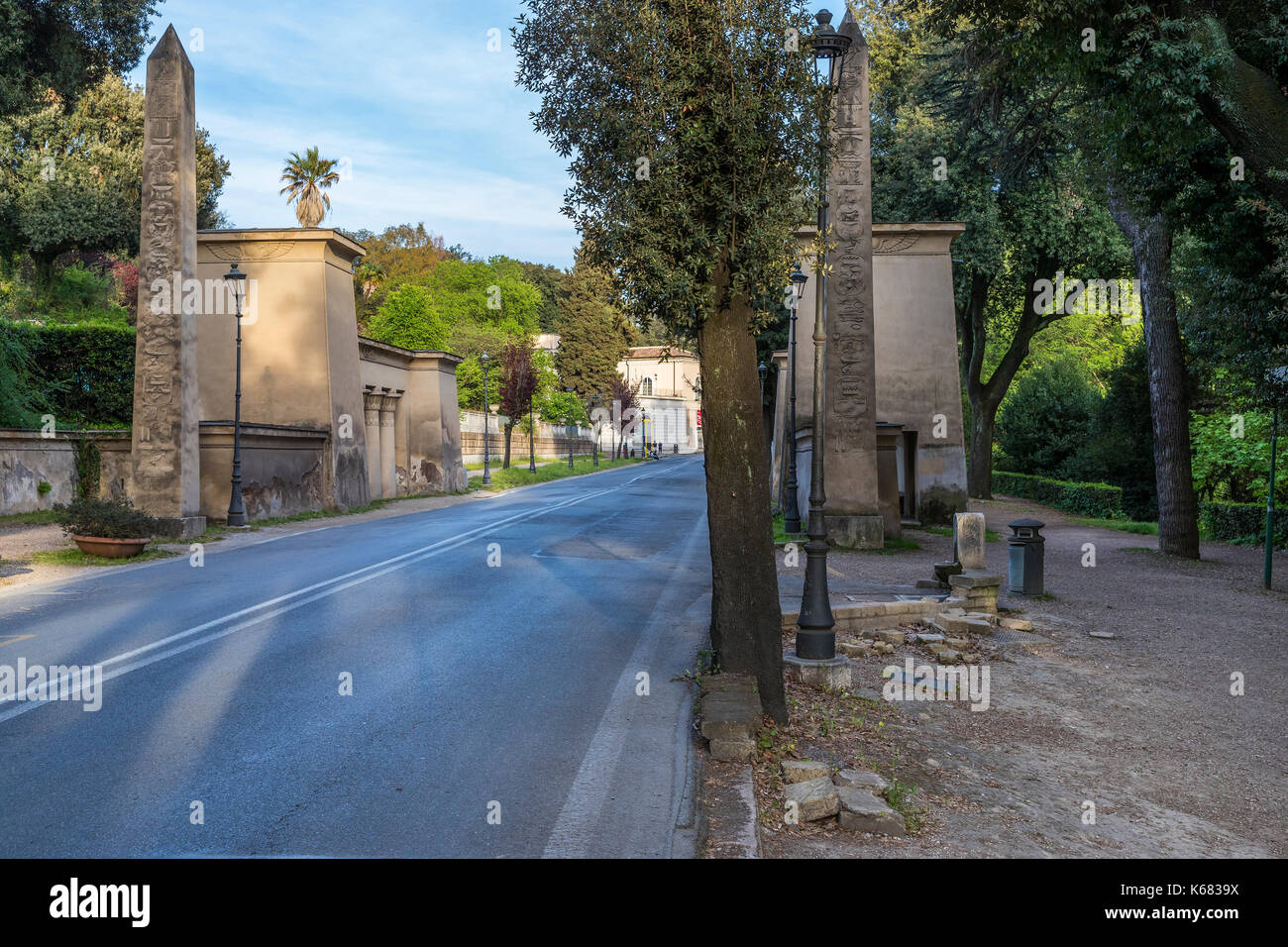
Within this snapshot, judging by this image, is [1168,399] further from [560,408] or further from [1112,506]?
[560,408]

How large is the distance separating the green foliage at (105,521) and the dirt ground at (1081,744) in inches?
430

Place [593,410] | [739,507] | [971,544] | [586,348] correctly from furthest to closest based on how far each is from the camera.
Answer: [586,348] → [593,410] → [971,544] → [739,507]

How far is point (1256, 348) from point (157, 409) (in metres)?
19.3

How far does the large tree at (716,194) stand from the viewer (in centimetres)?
631

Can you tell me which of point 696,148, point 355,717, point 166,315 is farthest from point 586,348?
point 355,717

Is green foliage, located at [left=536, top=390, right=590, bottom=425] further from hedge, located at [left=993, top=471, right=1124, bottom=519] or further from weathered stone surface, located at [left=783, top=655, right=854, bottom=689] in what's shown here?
weathered stone surface, located at [left=783, top=655, right=854, bottom=689]

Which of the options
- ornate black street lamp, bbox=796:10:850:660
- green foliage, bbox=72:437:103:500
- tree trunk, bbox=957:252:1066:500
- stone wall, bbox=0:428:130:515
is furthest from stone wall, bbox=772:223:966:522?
green foliage, bbox=72:437:103:500

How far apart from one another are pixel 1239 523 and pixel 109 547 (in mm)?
24072

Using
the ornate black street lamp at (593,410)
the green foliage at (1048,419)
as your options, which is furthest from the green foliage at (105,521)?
the ornate black street lamp at (593,410)

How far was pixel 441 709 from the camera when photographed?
661 cm

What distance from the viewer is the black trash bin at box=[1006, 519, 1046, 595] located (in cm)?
1352

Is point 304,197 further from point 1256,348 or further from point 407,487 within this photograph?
point 1256,348

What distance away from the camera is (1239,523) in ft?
74.9

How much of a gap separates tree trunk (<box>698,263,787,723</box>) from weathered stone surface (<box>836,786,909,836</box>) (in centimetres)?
154
